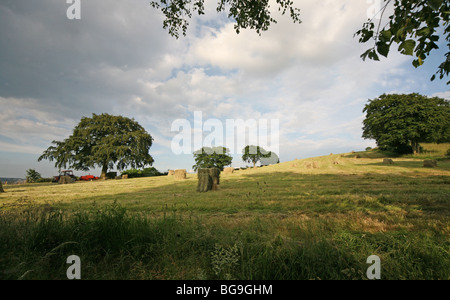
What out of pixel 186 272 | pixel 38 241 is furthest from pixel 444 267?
pixel 38 241

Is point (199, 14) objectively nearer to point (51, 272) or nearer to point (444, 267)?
point (51, 272)

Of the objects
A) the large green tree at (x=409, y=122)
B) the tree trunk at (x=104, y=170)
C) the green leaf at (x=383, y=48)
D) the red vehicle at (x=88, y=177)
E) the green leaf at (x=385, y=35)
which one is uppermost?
the large green tree at (x=409, y=122)

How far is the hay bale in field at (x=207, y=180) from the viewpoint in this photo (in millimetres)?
11867

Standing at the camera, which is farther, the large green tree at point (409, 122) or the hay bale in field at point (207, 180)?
the large green tree at point (409, 122)

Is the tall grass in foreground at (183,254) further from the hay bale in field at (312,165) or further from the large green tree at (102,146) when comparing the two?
the large green tree at (102,146)

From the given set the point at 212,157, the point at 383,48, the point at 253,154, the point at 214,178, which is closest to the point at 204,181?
the point at 214,178

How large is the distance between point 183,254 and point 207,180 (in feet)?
30.6

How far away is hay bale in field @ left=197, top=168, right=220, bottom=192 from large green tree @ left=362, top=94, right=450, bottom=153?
40181mm

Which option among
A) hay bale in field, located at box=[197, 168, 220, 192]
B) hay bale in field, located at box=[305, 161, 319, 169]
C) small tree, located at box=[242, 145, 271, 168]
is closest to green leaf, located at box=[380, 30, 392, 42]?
hay bale in field, located at box=[197, 168, 220, 192]

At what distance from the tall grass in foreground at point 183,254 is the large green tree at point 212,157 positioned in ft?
215

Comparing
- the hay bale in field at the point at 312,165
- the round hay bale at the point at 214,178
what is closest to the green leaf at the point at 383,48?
the round hay bale at the point at 214,178
